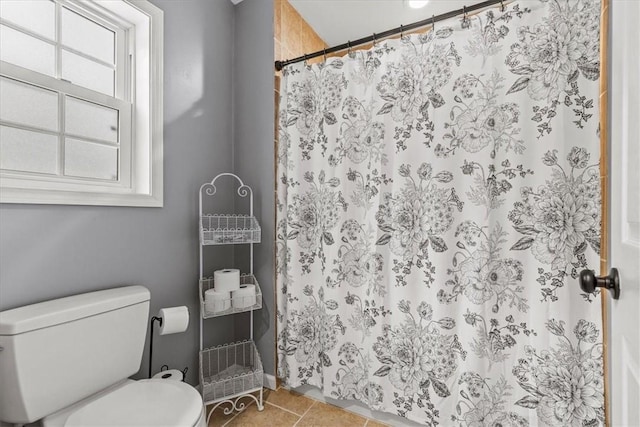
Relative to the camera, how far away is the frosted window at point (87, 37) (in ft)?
4.59

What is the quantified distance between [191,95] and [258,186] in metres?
0.64

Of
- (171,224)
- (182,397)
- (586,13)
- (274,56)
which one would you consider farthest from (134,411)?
(586,13)

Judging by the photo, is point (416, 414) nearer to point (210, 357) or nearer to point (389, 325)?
point (389, 325)

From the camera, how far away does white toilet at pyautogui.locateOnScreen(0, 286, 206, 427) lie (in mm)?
989

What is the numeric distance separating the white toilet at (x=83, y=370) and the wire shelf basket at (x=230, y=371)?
424 millimetres

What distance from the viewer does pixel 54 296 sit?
1.21 metres

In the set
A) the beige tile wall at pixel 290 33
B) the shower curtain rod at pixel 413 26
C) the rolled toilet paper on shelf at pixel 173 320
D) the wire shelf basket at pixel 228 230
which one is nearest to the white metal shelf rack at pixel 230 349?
the wire shelf basket at pixel 228 230

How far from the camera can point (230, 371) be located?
71.7 inches

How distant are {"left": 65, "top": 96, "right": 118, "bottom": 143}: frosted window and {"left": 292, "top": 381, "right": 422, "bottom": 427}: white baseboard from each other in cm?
175

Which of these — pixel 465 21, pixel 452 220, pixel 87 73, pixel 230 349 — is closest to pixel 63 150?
pixel 87 73

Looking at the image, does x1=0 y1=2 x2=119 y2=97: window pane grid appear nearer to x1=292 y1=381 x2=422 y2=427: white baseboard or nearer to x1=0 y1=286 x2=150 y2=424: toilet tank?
x1=0 y1=286 x2=150 y2=424: toilet tank

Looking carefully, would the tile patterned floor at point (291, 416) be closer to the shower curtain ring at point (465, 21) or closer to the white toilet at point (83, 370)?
the white toilet at point (83, 370)
